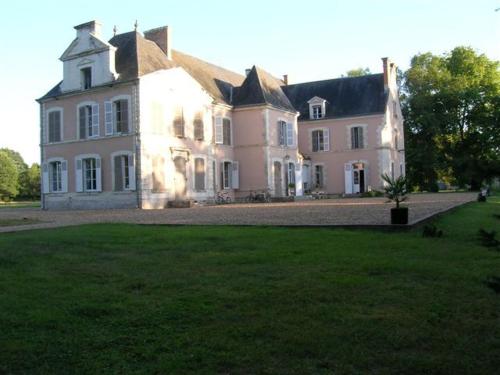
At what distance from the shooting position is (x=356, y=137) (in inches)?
1251

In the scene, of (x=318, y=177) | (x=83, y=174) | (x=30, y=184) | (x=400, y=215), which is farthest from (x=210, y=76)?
(x=30, y=184)

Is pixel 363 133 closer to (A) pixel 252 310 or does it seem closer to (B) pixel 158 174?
(B) pixel 158 174

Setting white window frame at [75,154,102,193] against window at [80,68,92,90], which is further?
window at [80,68,92,90]

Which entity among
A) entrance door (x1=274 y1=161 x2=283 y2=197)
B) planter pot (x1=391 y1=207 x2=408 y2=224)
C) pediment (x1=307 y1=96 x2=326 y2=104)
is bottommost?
planter pot (x1=391 y1=207 x2=408 y2=224)

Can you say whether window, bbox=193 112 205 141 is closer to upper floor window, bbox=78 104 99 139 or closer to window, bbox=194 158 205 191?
window, bbox=194 158 205 191

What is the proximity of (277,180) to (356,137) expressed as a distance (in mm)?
7374

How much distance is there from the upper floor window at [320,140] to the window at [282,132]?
5517 mm

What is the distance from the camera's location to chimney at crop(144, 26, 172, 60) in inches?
940

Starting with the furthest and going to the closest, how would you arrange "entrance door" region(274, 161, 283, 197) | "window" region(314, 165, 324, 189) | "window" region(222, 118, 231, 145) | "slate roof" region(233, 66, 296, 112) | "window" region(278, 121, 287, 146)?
"window" region(314, 165, 324, 189) < "window" region(278, 121, 287, 146) < "entrance door" region(274, 161, 283, 197) < "slate roof" region(233, 66, 296, 112) < "window" region(222, 118, 231, 145)

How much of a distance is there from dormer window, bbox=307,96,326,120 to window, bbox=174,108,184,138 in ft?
40.1

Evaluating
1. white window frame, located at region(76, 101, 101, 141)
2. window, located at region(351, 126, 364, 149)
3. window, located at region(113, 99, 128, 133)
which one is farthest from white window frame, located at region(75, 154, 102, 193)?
window, located at region(351, 126, 364, 149)

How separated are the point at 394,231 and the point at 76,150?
17.0 m

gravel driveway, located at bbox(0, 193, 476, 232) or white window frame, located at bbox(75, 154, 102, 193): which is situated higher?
white window frame, located at bbox(75, 154, 102, 193)

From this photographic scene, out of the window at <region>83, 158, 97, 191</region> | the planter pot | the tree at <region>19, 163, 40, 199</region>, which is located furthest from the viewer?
the tree at <region>19, 163, 40, 199</region>
